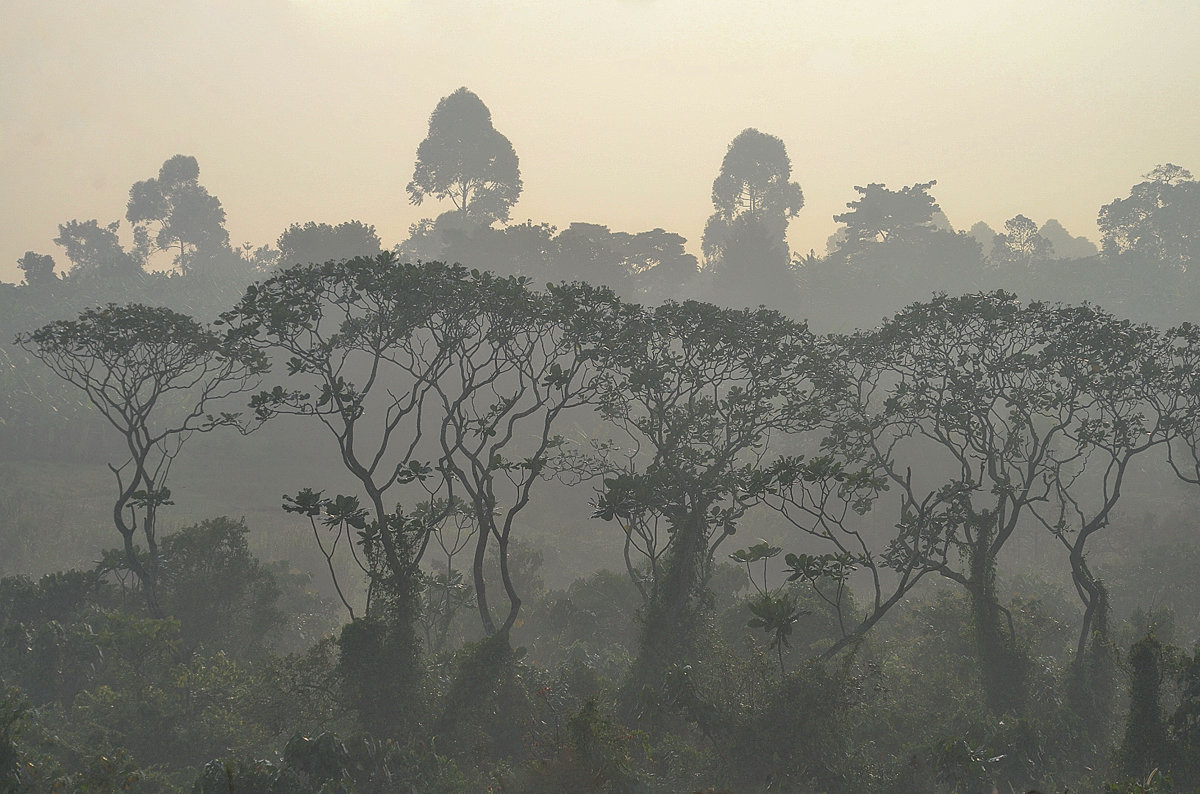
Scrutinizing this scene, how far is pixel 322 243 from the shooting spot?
200 feet

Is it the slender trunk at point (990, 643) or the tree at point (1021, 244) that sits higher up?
the tree at point (1021, 244)

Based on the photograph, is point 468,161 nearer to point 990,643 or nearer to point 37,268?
point 37,268

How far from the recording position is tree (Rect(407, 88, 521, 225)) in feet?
254

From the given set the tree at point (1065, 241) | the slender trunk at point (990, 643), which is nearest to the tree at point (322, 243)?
the slender trunk at point (990, 643)

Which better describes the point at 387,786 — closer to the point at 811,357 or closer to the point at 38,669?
the point at 38,669

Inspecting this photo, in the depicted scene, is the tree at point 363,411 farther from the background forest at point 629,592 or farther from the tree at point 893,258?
the tree at point 893,258

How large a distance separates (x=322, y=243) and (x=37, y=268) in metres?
35.1

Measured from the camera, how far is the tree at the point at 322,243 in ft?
199

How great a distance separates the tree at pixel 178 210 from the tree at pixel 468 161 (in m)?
28.0

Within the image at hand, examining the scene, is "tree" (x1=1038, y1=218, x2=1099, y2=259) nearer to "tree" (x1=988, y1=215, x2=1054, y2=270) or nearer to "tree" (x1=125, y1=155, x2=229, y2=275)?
"tree" (x1=988, y1=215, x2=1054, y2=270)

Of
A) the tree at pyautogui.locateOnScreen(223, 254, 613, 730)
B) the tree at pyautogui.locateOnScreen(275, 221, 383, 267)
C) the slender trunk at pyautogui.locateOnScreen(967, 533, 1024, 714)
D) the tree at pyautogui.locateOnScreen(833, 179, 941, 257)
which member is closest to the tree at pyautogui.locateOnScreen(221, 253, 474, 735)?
the tree at pyautogui.locateOnScreen(223, 254, 613, 730)

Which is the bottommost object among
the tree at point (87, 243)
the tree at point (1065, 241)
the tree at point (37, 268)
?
the tree at point (37, 268)

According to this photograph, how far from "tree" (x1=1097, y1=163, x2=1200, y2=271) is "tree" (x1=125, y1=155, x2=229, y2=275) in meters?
99.3

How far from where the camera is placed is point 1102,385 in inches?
822
